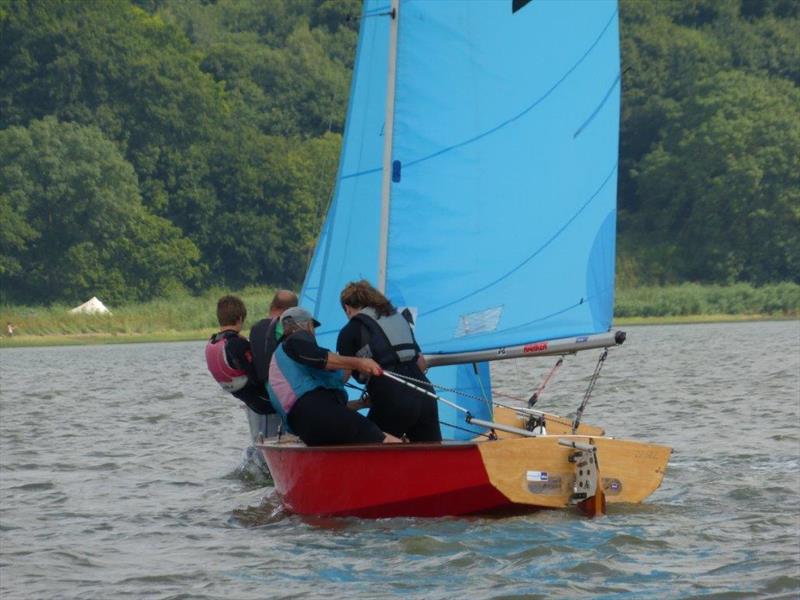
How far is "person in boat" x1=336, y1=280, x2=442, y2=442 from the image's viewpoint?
903 cm

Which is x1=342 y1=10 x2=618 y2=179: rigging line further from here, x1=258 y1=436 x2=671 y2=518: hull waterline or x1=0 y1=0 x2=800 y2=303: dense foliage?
x1=0 y1=0 x2=800 y2=303: dense foliage

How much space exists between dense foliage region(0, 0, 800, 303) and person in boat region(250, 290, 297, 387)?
41298 millimetres

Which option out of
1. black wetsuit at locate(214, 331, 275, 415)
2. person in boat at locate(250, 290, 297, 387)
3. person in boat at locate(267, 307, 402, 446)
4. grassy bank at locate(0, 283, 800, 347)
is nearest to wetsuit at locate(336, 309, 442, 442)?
person in boat at locate(267, 307, 402, 446)

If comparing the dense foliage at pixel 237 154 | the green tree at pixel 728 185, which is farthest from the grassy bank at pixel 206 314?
the green tree at pixel 728 185

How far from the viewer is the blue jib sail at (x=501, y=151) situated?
10.0m

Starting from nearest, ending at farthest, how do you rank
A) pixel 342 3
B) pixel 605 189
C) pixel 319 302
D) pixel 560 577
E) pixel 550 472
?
1. pixel 560 577
2. pixel 550 472
3. pixel 605 189
4. pixel 319 302
5. pixel 342 3

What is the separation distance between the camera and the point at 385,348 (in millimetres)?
9023

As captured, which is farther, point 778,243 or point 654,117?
point 654,117

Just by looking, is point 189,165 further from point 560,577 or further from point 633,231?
point 560,577

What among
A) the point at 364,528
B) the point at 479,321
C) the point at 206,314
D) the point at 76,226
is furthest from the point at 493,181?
the point at 76,226

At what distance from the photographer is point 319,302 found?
35.9 ft

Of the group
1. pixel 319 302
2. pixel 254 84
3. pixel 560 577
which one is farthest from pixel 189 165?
pixel 560 577

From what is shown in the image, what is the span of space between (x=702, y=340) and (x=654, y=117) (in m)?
30.1

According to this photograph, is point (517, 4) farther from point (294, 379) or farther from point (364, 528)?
point (364, 528)
